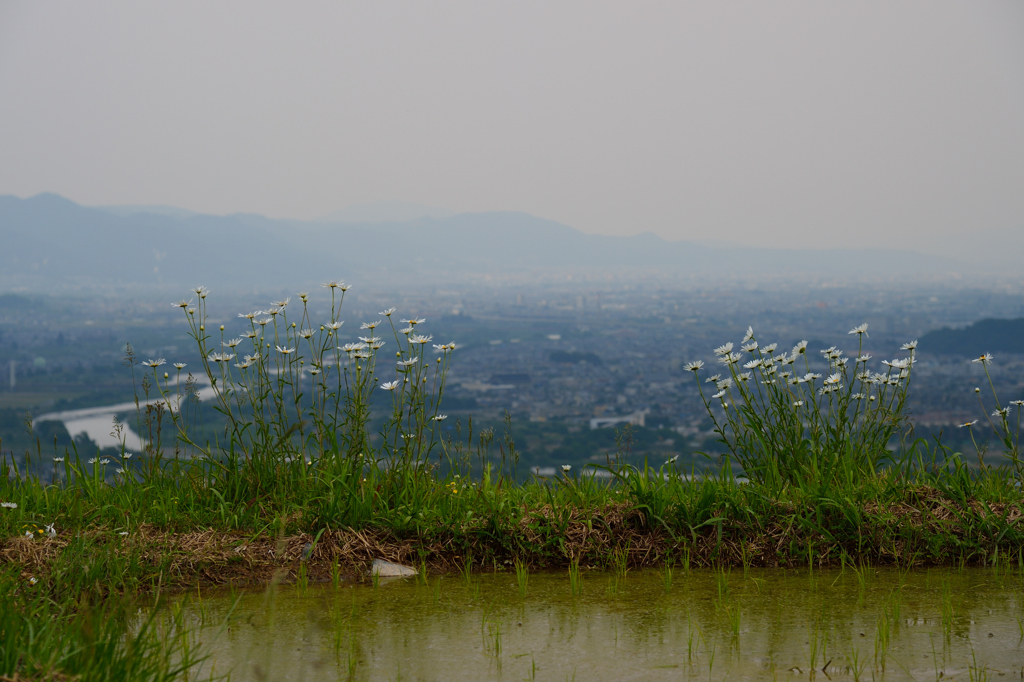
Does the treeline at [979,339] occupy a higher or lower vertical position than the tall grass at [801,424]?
lower

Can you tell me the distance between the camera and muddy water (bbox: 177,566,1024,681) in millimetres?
2342

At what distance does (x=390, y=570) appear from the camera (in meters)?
3.42

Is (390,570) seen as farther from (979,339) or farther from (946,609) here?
(979,339)

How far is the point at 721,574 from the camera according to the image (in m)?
3.16

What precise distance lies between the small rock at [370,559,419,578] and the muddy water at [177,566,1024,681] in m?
0.08

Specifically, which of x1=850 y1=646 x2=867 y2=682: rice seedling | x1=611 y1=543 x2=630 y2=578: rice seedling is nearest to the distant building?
x1=611 y1=543 x2=630 y2=578: rice seedling

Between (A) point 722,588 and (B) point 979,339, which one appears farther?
(B) point 979,339

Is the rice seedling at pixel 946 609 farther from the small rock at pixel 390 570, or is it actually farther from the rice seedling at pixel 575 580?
the small rock at pixel 390 570

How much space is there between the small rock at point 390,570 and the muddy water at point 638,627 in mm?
85

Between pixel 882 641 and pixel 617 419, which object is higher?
pixel 882 641

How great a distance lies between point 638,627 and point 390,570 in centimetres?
124

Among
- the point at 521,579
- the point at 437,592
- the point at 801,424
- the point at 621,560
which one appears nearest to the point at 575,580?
the point at 521,579

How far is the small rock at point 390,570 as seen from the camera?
340 cm

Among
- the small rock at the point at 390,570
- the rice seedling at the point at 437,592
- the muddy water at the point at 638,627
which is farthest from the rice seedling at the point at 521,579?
the small rock at the point at 390,570
